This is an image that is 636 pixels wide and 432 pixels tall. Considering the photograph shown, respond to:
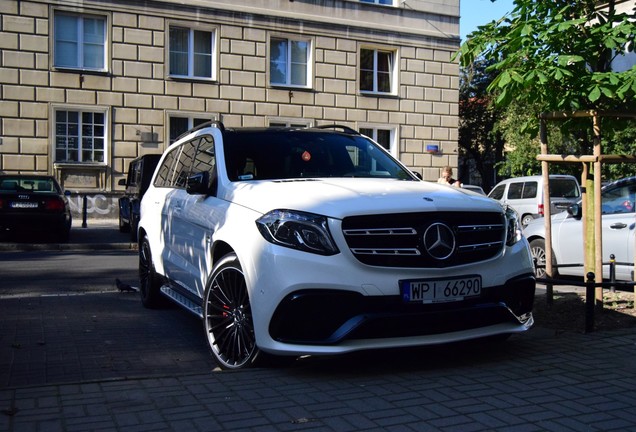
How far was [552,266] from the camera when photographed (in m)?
7.33

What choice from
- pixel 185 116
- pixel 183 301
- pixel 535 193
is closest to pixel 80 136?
pixel 185 116

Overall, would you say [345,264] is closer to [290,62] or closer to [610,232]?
[610,232]

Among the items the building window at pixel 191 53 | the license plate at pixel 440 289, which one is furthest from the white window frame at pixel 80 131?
the license plate at pixel 440 289

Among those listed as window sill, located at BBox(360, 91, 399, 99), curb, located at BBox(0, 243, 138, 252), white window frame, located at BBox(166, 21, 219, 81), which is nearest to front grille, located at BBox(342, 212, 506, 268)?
curb, located at BBox(0, 243, 138, 252)

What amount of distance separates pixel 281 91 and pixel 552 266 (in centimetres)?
1993

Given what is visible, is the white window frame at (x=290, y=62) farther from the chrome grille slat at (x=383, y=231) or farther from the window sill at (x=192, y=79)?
the chrome grille slat at (x=383, y=231)

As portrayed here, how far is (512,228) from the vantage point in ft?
18.1

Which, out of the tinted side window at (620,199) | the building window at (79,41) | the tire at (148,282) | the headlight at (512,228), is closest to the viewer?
the headlight at (512,228)

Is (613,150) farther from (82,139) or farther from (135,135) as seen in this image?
(82,139)

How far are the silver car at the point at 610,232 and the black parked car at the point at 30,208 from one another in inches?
422

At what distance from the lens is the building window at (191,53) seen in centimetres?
2488

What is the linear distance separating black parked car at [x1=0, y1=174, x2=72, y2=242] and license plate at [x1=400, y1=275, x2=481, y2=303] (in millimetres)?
13364

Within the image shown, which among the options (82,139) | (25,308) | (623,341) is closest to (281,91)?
(82,139)

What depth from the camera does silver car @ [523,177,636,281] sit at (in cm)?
952
